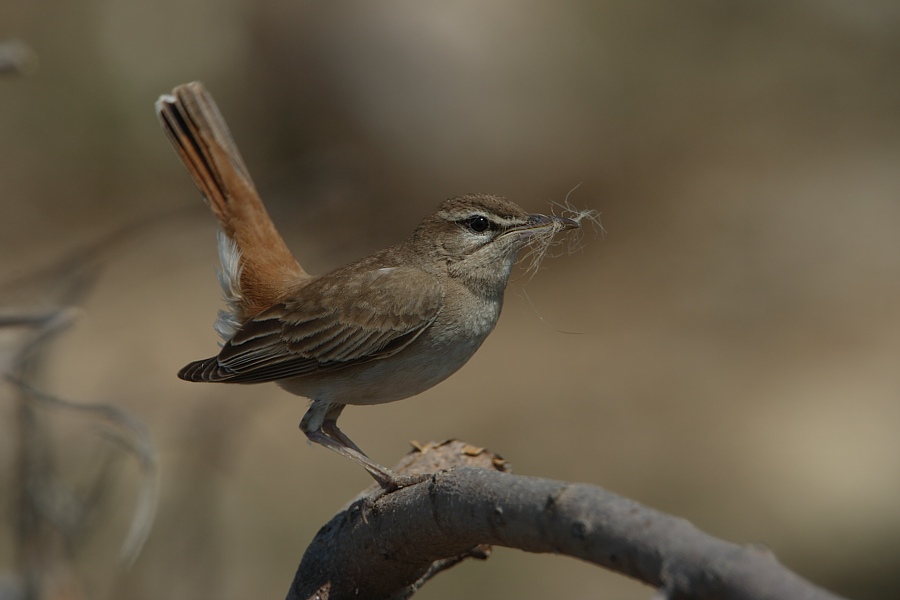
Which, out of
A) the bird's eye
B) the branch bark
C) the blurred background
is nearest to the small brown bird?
the bird's eye

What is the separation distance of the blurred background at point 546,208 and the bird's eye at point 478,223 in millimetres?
4820

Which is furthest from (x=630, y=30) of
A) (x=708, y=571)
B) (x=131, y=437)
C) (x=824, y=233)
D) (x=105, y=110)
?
(x=708, y=571)

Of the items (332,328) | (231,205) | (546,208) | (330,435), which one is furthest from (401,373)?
(546,208)

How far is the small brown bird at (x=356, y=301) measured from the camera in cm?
497

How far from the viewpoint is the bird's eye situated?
5.15m

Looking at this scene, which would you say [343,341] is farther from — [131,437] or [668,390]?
[668,390]

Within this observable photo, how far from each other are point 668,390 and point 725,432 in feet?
3.30

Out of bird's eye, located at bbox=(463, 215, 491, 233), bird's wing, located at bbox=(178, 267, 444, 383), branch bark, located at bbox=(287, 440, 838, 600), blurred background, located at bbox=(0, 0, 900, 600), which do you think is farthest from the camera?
blurred background, located at bbox=(0, 0, 900, 600)

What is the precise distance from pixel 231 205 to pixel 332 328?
1073 mm

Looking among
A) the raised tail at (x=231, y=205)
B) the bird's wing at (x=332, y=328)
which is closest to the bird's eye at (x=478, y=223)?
the bird's wing at (x=332, y=328)

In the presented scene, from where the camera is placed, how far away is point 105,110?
14.9 m

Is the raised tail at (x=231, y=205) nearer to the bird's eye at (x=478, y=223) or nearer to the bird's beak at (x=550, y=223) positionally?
the bird's eye at (x=478, y=223)

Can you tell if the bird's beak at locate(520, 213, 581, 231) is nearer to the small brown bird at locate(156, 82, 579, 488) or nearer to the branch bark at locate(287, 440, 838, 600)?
the small brown bird at locate(156, 82, 579, 488)

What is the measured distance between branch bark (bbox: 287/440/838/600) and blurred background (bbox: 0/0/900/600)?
218 inches
